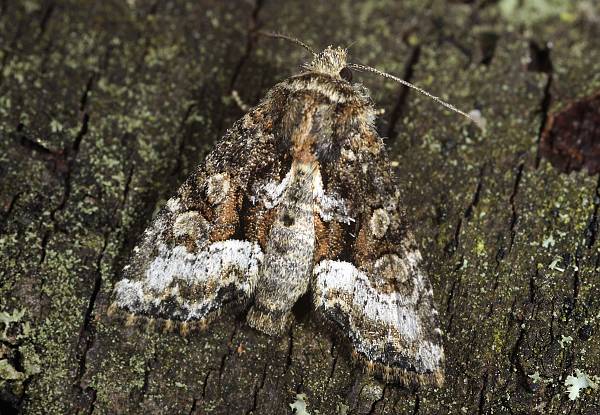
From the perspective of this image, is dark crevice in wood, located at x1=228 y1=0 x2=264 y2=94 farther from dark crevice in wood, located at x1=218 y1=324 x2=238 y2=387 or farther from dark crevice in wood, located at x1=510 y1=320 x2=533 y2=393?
dark crevice in wood, located at x1=510 y1=320 x2=533 y2=393

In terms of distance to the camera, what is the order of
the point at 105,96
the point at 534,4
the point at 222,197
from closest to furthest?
1. the point at 222,197
2. the point at 105,96
3. the point at 534,4

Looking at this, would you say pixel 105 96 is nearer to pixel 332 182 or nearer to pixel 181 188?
pixel 181 188

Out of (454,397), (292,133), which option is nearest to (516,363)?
(454,397)

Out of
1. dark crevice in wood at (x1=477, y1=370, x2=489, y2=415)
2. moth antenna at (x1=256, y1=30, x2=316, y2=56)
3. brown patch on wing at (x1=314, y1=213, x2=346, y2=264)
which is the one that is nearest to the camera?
dark crevice in wood at (x1=477, y1=370, x2=489, y2=415)

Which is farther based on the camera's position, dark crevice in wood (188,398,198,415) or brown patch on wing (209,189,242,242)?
brown patch on wing (209,189,242,242)

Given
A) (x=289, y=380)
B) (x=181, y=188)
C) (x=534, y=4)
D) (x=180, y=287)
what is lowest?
(x=289, y=380)

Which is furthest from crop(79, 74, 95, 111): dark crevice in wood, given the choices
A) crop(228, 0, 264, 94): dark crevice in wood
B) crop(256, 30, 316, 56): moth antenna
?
crop(256, 30, 316, 56): moth antenna
